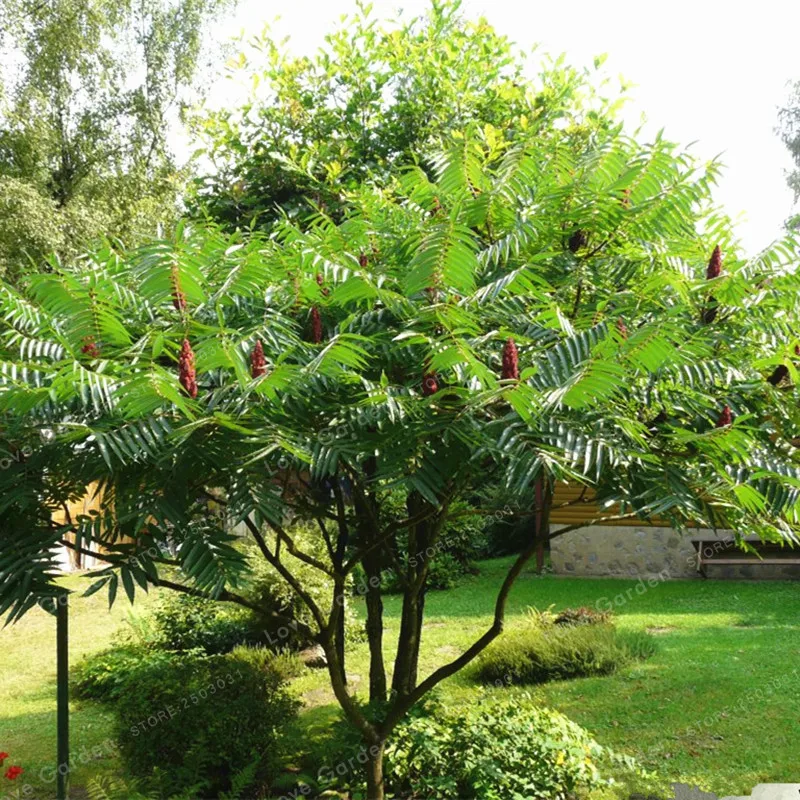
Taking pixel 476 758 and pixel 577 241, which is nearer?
pixel 577 241

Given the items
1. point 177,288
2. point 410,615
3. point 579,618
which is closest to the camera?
point 177,288

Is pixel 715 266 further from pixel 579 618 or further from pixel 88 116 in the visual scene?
pixel 88 116

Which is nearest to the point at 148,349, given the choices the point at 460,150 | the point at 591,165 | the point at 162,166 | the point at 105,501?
the point at 105,501

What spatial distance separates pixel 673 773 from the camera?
259 inches

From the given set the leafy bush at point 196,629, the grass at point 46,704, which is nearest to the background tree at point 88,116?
the grass at point 46,704

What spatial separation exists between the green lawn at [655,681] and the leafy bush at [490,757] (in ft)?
3.95

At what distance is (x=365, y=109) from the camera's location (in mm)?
7223

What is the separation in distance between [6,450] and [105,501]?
1.37 ft

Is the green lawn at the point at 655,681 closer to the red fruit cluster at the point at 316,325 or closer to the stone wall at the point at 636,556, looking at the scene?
the stone wall at the point at 636,556

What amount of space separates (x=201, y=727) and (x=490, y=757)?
84.8 inches

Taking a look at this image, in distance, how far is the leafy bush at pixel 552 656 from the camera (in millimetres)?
9391

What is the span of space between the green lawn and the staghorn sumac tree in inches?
157

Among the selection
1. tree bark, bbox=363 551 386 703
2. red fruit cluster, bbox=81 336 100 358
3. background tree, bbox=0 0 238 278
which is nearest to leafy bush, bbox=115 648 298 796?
tree bark, bbox=363 551 386 703

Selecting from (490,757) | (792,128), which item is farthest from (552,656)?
(792,128)
